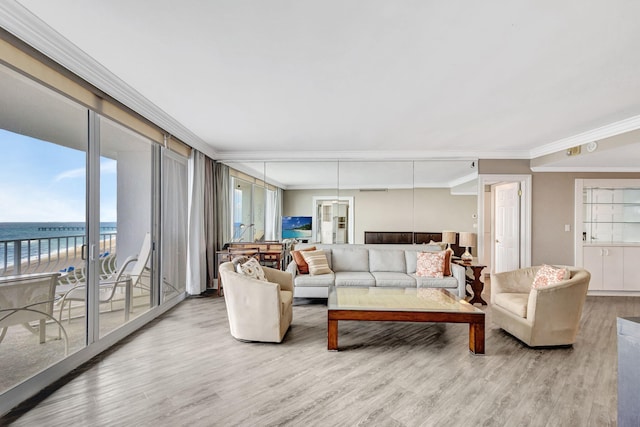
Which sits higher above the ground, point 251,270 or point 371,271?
point 251,270

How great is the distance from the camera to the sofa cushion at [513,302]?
3055 mm

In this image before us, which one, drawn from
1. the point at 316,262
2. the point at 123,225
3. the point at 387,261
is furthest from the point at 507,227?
the point at 123,225

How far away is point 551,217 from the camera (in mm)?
5137

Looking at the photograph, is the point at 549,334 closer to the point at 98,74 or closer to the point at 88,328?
the point at 88,328

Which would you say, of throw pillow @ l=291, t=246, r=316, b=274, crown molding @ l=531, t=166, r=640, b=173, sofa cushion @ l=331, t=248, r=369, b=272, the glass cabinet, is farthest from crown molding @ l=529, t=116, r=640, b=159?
throw pillow @ l=291, t=246, r=316, b=274

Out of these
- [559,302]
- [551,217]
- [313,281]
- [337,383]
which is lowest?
[337,383]

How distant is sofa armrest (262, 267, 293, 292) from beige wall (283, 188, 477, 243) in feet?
6.95

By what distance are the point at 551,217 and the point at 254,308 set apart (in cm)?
529

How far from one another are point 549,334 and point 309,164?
4.11 metres

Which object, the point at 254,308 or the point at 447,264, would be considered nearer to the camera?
the point at 254,308

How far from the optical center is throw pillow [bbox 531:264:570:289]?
303 cm

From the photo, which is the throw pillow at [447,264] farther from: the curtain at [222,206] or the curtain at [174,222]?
the curtain at [174,222]

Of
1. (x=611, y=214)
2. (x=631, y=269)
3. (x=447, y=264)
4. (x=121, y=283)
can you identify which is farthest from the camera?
(x=611, y=214)

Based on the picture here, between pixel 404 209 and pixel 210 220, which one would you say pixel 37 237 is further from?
pixel 404 209
